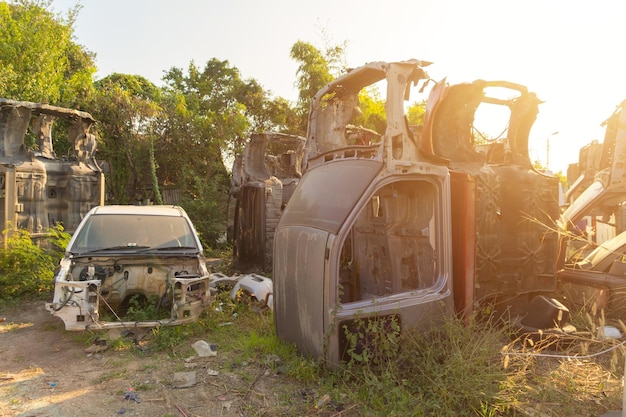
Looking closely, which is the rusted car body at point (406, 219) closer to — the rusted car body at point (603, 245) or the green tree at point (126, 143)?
the rusted car body at point (603, 245)

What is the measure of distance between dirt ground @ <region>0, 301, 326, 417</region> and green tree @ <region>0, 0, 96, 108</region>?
12504 millimetres

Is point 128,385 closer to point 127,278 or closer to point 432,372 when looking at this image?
point 127,278

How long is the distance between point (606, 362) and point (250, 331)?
402 centimetres

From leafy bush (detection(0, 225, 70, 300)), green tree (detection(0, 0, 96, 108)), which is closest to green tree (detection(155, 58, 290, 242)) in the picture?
green tree (detection(0, 0, 96, 108))

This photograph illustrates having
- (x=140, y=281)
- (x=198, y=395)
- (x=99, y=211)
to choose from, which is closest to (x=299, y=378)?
(x=198, y=395)

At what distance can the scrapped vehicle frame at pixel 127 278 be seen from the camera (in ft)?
17.2

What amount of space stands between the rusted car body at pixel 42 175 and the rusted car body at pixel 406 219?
587 cm

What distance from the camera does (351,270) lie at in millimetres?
5965

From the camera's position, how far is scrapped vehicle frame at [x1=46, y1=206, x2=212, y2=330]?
17.2 ft

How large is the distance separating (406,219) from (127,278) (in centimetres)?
365

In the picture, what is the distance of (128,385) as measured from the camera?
440cm

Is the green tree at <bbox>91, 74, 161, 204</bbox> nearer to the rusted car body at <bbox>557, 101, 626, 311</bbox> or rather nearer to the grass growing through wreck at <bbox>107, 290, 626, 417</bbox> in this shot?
the grass growing through wreck at <bbox>107, 290, 626, 417</bbox>

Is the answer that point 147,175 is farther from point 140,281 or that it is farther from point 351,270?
point 351,270

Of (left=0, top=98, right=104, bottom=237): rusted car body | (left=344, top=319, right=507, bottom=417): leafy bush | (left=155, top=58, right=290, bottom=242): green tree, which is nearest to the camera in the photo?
(left=344, top=319, right=507, bottom=417): leafy bush
